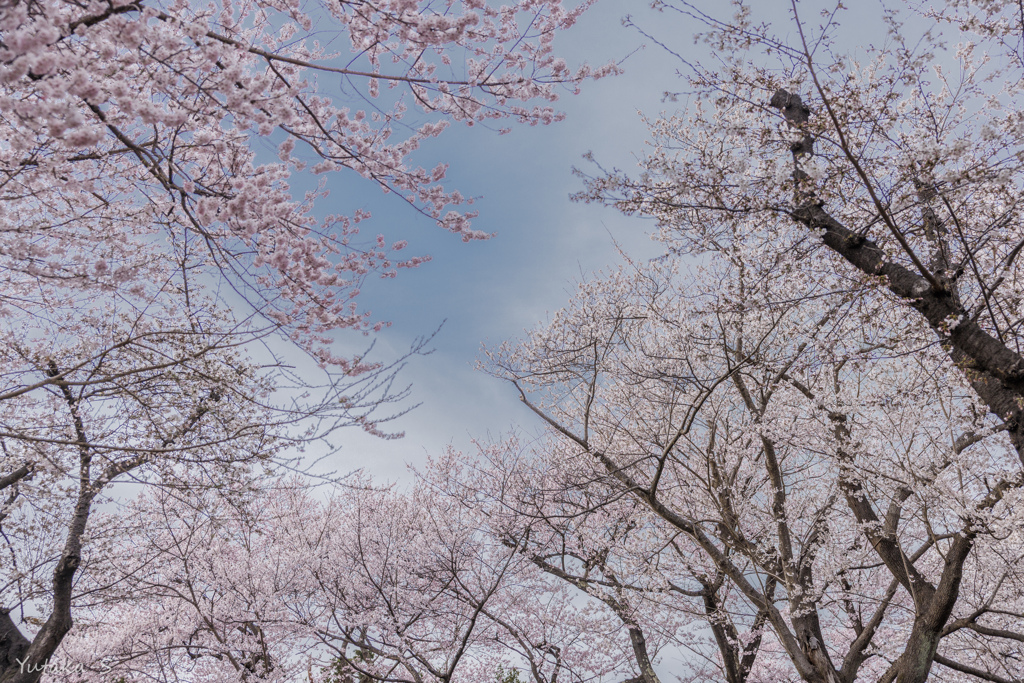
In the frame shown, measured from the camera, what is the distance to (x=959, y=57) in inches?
243

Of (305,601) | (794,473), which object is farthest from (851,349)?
(305,601)

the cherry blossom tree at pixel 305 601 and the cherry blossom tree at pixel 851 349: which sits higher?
the cherry blossom tree at pixel 851 349

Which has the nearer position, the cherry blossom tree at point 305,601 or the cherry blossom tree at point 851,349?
the cherry blossom tree at point 851,349

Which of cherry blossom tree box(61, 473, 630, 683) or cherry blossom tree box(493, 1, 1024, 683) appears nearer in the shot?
cherry blossom tree box(493, 1, 1024, 683)

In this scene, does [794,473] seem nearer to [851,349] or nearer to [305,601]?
[851,349]

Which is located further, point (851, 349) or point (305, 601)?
point (305, 601)

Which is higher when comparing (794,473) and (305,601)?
(794,473)

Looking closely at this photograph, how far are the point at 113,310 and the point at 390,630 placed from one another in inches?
215

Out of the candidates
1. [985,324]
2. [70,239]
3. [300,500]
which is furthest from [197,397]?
[300,500]

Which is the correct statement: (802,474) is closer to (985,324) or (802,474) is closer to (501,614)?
(985,324)

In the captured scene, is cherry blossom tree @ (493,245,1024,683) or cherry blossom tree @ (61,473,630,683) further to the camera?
cherry blossom tree @ (61,473,630,683)

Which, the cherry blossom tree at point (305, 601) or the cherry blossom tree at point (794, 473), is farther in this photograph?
the cherry blossom tree at point (305, 601)

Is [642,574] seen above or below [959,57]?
below

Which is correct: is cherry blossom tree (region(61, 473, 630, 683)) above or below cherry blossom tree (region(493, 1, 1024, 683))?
below
